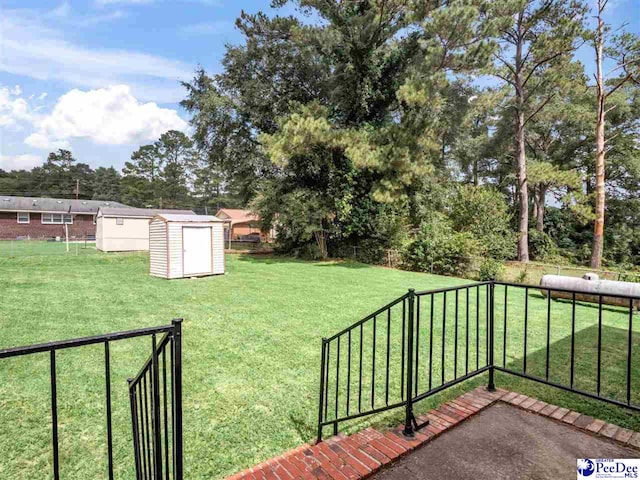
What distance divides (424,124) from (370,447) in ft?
40.4

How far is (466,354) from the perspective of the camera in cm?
263

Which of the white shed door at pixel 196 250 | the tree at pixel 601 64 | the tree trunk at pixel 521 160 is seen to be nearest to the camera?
the white shed door at pixel 196 250

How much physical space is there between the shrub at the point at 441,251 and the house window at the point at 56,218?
88.7 feet

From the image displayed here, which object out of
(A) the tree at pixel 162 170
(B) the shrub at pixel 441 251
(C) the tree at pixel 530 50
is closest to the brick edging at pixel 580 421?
(B) the shrub at pixel 441 251

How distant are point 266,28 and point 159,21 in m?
9.15

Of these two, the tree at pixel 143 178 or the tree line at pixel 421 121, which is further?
the tree at pixel 143 178

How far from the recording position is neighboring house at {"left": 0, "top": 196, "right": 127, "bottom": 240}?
25.4 metres

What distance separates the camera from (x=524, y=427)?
234cm

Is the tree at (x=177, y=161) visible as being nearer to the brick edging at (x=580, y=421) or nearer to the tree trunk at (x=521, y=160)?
the tree trunk at (x=521, y=160)

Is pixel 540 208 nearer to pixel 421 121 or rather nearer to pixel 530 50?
pixel 530 50

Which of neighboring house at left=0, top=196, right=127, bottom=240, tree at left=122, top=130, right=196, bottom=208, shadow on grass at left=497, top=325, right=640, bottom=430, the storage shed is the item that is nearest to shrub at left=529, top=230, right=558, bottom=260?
shadow on grass at left=497, top=325, right=640, bottom=430

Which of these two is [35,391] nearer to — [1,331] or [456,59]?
[1,331]

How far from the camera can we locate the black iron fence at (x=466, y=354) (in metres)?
2.40

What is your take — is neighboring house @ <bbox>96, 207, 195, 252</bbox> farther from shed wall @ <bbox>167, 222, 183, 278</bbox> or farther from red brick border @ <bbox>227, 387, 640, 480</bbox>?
red brick border @ <bbox>227, 387, 640, 480</bbox>
